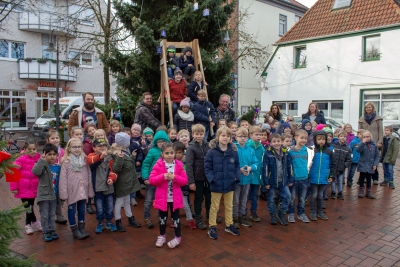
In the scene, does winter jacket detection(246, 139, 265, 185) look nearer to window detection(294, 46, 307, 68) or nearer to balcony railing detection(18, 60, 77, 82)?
window detection(294, 46, 307, 68)

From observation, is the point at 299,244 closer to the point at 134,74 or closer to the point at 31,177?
the point at 31,177

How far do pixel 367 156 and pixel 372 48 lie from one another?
13.5m

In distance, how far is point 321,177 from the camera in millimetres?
5941

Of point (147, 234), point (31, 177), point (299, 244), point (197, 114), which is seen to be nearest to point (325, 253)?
point (299, 244)

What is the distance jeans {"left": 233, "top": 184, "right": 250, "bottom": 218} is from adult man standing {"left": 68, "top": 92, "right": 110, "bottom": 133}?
2933mm

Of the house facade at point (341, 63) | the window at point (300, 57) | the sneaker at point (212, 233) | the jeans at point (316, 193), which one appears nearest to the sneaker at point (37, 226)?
the sneaker at point (212, 233)

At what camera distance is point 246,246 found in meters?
4.70

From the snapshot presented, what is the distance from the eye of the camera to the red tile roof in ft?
59.2

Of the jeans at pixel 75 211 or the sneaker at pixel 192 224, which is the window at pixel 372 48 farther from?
the jeans at pixel 75 211

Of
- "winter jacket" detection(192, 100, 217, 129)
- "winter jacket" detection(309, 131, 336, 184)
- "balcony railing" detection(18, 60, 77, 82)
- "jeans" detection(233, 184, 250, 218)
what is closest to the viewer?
"jeans" detection(233, 184, 250, 218)

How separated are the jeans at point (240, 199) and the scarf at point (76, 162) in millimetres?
2418

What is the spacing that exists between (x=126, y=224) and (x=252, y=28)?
2449 cm

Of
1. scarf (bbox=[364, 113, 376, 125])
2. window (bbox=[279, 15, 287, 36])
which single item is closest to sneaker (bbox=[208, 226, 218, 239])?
scarf (bbox=[364, 113, 376, 125])

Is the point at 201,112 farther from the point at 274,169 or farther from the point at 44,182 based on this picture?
the point at 44,182
